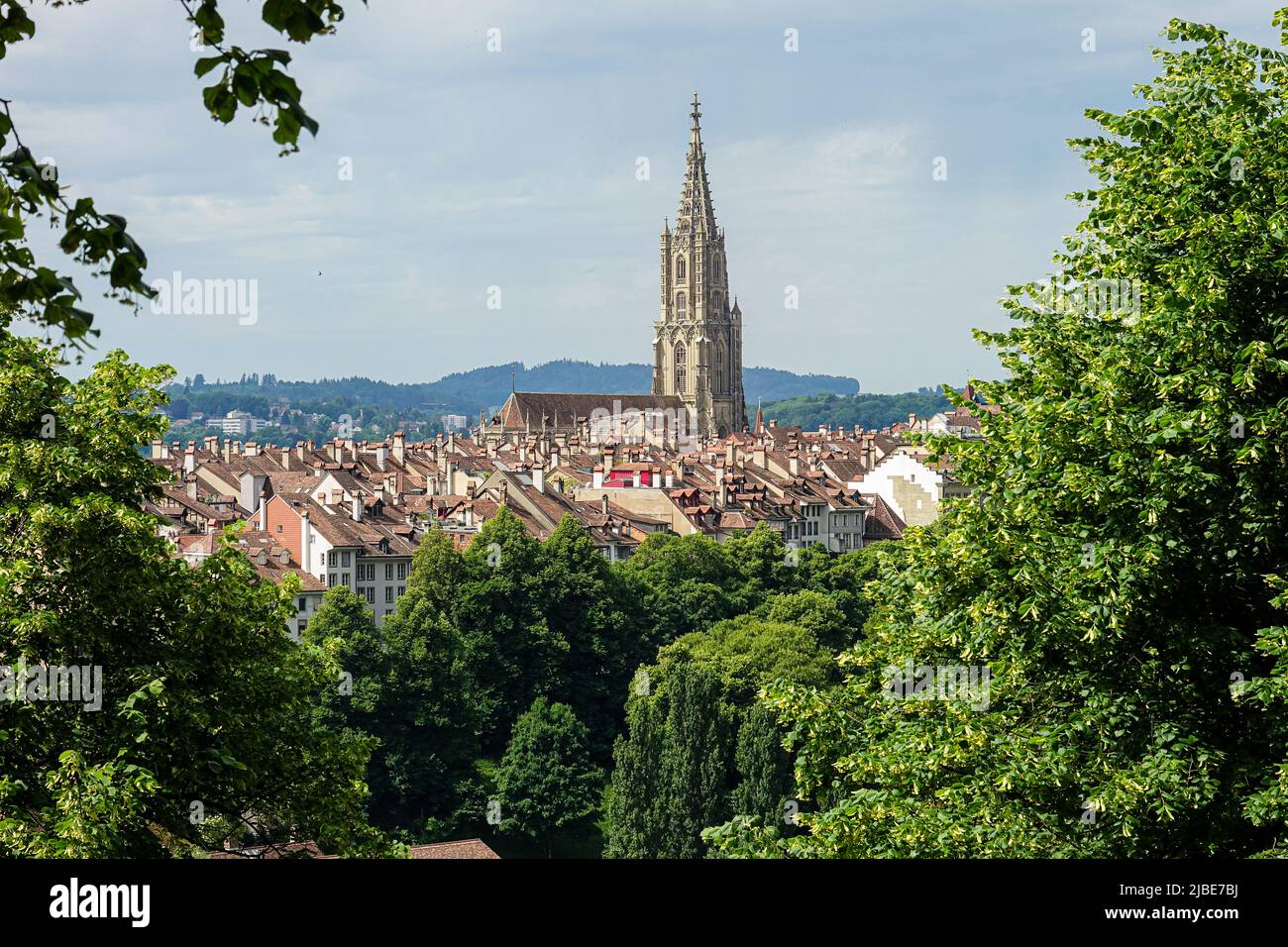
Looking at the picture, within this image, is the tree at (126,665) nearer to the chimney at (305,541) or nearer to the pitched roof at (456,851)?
the pitched roof at (456,851)

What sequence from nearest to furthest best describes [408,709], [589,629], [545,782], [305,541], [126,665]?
[126,665] → [545,782] → [408,709] → [589,629] → [305,541]

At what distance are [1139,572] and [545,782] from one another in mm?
49325

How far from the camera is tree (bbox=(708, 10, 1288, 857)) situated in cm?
1695

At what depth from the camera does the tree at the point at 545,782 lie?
210 ft

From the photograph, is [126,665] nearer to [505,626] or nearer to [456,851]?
[456,851]

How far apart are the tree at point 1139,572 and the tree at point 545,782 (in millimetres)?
44775

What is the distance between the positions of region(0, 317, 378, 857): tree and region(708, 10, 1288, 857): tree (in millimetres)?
5903

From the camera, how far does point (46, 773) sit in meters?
19.1

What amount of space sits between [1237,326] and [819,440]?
17080 cm

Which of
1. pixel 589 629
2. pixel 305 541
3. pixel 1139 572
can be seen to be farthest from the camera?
pixel 305 541

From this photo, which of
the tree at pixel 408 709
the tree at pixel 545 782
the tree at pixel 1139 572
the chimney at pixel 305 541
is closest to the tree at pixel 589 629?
the tree at pixel 545 782

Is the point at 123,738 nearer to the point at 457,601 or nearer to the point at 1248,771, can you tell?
the point at 1248,771

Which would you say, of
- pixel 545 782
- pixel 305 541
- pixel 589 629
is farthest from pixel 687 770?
Result: pixel 305 541

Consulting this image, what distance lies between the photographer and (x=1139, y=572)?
55.9 ft
